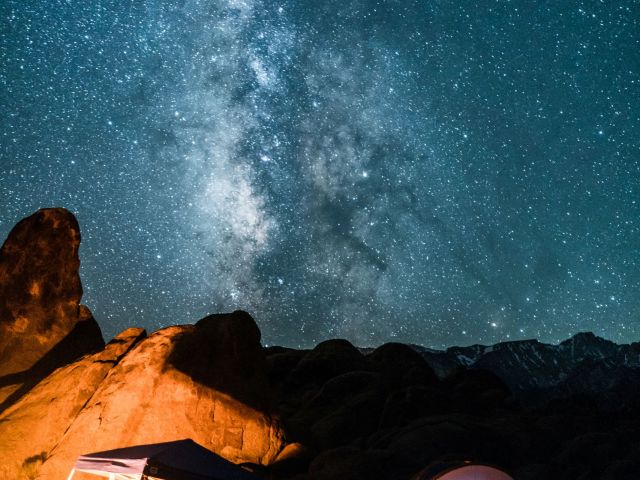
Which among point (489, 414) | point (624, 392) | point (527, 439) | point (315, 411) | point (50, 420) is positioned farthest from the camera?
point (624, 392)

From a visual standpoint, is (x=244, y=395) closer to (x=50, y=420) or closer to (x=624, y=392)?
(x=50, y=420)

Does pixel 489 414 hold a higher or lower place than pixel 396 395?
higher

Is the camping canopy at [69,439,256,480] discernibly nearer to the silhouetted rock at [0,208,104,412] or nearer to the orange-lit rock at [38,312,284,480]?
the orange-lit rock at [38,312,284,480]

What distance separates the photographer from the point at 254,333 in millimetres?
23812

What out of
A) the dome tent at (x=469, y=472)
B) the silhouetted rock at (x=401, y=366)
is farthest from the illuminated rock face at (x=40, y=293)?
the dome tent at (x=469, y=472)

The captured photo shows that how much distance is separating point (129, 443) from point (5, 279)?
1836 cm

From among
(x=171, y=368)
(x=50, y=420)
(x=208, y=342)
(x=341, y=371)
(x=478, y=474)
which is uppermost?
(x=341, y=371)

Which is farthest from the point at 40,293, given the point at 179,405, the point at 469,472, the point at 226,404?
the point at 469,472

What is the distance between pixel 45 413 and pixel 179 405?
504 cm

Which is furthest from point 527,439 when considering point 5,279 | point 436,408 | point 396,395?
point 5,279

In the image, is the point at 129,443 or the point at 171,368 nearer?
the point at 129,443

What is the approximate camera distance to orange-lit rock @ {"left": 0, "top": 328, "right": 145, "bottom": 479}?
16906 millimetres

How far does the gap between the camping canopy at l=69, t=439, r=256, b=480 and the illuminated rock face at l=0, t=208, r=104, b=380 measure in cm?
1832

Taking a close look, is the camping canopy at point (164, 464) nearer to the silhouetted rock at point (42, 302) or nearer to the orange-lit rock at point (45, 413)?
the orange-lit rock at point (45, 413)
